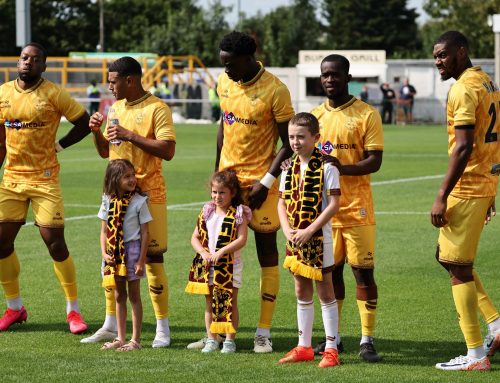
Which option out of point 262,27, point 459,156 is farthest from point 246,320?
point 262,27

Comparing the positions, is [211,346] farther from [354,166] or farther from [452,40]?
[452,40]

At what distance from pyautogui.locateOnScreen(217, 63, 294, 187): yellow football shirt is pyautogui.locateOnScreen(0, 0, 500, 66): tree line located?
2748 inches

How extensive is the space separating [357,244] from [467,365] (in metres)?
1.24

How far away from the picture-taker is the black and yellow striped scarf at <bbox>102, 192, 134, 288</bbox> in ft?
30.7

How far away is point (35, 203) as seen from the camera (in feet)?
33.8

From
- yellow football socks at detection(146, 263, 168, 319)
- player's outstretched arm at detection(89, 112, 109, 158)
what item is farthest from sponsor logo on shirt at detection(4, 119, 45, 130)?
yellow football socks at detection(146, 263, 168, 319)

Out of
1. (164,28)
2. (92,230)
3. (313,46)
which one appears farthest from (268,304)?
(313,46)

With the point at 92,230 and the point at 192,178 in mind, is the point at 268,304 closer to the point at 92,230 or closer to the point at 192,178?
the point at 92,230

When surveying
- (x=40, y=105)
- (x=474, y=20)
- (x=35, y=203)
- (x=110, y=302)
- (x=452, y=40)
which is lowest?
(x=110, y=302)

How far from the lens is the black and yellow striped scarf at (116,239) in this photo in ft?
30.7

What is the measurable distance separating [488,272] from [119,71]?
5313 millimetres

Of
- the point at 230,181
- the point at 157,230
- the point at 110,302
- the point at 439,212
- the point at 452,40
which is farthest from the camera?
the point at 110,302

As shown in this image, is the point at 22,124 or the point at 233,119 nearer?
the point at 233,119

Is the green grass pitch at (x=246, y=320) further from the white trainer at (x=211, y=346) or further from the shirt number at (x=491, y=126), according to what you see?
the shirt number at (x=491, y=126)
